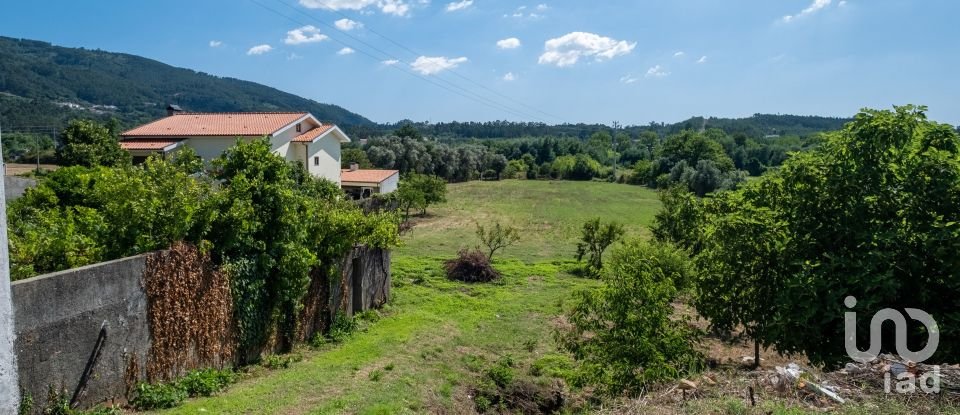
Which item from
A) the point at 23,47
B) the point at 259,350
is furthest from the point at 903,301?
the point at 23,47

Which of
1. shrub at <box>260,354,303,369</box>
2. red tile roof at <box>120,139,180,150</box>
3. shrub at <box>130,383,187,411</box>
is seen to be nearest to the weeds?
shrub at <box>130,383,187,411</box>

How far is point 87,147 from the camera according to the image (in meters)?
30.0

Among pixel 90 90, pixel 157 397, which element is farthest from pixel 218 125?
pixel 90 90

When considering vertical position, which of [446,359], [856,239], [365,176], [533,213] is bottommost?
[446,359]

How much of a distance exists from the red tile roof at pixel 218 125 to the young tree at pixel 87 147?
5.05 ft

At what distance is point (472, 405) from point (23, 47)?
24043 centimetres

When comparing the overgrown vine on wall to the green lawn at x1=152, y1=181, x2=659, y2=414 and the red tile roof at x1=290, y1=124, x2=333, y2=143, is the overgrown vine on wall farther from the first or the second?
the red tile roof at x1=290, y1=124, x2=333, y2=143

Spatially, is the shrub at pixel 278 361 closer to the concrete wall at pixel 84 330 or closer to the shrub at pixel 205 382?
the shrub at pixel 205 382

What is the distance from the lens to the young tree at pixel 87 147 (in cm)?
2980

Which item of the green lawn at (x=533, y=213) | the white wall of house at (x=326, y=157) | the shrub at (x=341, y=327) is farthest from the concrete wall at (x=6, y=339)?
the white wall of house at (x=326, y=157)

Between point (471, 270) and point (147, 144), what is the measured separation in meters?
21.9

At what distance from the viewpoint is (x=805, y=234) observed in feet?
30.9

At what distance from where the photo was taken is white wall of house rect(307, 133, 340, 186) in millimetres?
34250

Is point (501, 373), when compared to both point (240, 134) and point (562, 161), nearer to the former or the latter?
point (240, 134)
